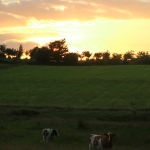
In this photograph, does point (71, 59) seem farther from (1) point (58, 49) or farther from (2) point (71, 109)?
(2) point (71, 109)

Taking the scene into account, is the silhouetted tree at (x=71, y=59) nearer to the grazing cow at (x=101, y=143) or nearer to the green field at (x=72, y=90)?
the green field at (x=72, y=90)

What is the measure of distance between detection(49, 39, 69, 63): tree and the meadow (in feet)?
141

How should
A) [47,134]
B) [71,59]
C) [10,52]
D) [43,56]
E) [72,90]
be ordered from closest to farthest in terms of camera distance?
[47,134] < [72,90] < [43,56] < [71,59] < [10,52]

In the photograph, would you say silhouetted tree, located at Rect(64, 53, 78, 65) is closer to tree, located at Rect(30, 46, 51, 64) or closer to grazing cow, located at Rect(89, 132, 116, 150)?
tree, located at Rect(30, 46, 51, 64)

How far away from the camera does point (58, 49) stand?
6634 inches

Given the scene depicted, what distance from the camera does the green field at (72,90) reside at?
61781 mm

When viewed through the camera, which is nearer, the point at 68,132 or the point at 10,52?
the point at 68,132

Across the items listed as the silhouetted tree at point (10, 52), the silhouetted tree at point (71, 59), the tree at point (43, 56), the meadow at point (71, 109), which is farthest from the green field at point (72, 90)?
the silhouetted tree at point (10, 52)

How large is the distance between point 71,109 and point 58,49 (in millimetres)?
121446

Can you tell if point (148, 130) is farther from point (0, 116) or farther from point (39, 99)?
point (39, 99)

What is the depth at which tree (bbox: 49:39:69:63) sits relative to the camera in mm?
159125

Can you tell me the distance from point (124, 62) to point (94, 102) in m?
102

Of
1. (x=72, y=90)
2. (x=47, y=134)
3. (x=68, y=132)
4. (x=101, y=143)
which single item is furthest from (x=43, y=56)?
(x=101, y=143)

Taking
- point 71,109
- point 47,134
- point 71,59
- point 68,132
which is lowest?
point 71,109
